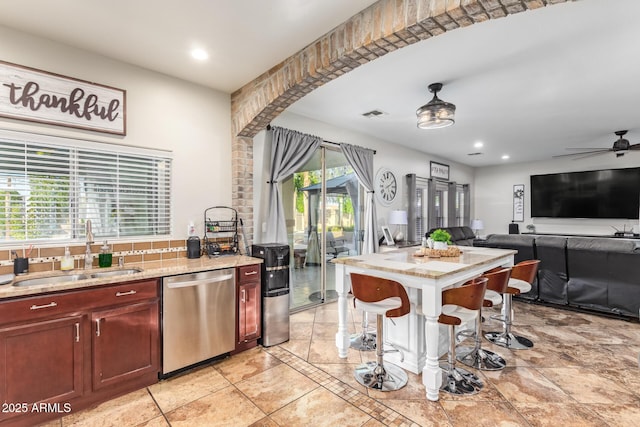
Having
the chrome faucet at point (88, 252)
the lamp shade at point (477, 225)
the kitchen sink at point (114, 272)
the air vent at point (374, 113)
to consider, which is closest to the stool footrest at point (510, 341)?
the air vent at point (374, 113)

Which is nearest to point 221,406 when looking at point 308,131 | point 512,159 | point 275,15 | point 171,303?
point 171,303

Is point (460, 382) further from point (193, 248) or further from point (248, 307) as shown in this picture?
point (193, 248)

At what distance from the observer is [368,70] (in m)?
2.97

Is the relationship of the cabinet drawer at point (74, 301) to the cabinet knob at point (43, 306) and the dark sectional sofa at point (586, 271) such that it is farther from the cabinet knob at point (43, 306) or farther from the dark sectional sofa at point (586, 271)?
the dark sectional sofa at point (586, 271)

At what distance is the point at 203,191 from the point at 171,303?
1333mm

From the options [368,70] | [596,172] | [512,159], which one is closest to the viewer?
[368,70]

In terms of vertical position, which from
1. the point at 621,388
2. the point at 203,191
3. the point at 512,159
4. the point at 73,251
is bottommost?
the point at 621,388

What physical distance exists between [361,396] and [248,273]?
149 centimetres

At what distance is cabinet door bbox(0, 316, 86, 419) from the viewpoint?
1.90 metres

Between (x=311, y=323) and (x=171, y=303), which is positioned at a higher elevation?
(x=171, y=303)

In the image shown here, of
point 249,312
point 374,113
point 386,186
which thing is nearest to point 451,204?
point 386,186

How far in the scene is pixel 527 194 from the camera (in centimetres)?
815

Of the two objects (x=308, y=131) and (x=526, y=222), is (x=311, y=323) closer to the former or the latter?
(x=308, y=131)

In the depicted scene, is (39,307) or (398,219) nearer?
(39,307)
